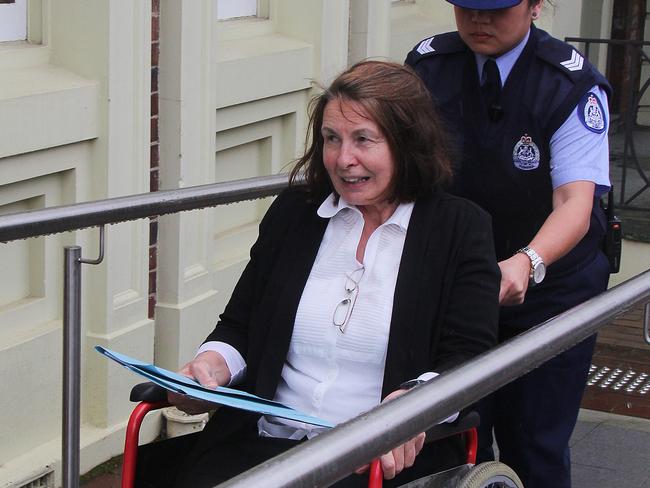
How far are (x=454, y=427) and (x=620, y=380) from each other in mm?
3974

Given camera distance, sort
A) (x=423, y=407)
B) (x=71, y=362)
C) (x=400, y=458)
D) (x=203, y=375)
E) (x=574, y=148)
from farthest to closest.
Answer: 1. (x=71, y=362)
2. (x=574, y=148)
3. (x=203, y=375)
4. (x=400, y=458)
5. (x=423, y=407)

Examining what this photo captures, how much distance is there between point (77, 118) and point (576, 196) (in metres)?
2.23

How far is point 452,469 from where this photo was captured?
2.82m

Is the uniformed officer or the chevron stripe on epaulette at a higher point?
the chevron stripe on epaulette

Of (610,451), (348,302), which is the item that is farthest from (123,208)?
(610,451)

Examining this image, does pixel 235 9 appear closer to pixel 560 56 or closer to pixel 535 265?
pixel 560 56

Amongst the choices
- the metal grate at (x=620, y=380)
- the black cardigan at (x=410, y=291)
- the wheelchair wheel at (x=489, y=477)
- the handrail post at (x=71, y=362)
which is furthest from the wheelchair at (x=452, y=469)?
the metal grate at (x=620, y=380)

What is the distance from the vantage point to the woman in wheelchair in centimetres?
294

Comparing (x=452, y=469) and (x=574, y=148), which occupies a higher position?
(x=574, y=148)

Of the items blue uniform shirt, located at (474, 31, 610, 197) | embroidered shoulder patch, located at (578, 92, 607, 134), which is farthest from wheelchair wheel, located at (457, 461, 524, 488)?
embroidered shoulder patch, located at (578, 92, 607, 134)

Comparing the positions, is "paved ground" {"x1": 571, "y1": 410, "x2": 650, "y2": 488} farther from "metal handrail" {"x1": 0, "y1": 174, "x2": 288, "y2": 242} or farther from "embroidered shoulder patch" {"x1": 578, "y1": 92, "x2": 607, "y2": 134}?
"embroidered shoulder patch" {"x1": 578, "y1": 92, "x2": 607, "y2": 134}

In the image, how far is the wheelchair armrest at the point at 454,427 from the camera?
274 centimetres

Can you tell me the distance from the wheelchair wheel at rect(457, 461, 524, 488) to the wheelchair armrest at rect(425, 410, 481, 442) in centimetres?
8

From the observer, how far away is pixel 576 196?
10.5ft
